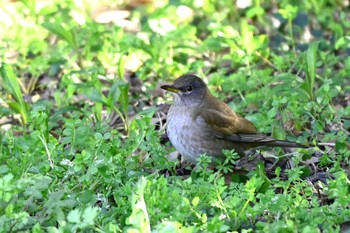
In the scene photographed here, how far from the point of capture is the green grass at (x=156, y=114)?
208 inches

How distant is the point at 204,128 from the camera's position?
691cm

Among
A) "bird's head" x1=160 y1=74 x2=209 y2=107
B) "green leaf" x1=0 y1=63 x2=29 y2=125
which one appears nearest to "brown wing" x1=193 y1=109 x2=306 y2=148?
"bird's head" x1=160 y1=74 x2=209 y2=107

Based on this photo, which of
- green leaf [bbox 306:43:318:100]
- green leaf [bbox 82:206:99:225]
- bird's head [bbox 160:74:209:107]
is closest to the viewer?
green leaf [bbox 82:206:99:225]

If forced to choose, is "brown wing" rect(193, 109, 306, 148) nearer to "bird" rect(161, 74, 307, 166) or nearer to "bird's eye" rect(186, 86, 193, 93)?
"bird" rect(161, 74, 307, 166)

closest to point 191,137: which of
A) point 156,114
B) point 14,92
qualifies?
point 156,114

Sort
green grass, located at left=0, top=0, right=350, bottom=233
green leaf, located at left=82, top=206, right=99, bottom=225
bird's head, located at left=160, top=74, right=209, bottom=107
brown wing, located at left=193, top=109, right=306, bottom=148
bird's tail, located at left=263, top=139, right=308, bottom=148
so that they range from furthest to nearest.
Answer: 1. bird's head, located at left=160, top=74, right=209, bottom=107
2. brown wing, located at left=193, top=109, right=306, bottom=148
3. bird's tail, located at left=263, top=139, right=308, bottom=148
4. green grass, located at left=0, top=0, right=350, bottom=233
5. green leaf, located at left=82, top=206, right=99, bottom=225

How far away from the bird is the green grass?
0.17 m

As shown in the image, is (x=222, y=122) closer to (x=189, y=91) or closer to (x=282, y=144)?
(x=189, y=91)

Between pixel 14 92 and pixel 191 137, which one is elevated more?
pixel 14 92

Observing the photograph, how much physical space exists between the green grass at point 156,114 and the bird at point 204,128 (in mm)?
168

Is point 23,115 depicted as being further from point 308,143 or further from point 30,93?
point 308,143

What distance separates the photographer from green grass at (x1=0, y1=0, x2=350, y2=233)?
5285 mm

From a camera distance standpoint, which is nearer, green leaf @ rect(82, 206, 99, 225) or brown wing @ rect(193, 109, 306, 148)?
green leaf @ rect(82, 206, 99, 225)

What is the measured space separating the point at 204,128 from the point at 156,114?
1297 mm
